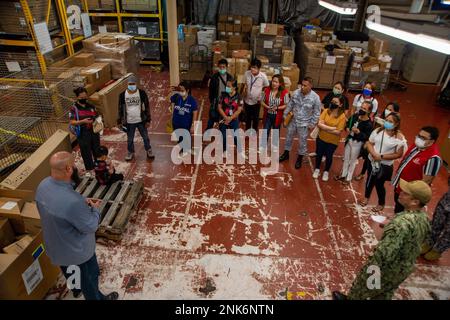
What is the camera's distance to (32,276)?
10.2ft

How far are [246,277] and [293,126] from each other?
10.2 ft

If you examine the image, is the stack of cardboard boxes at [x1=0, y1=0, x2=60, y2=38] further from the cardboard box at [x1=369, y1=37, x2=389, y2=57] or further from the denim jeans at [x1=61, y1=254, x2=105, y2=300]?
the cardboard box at [x1=369, y1=37, x2=389, y2=57]

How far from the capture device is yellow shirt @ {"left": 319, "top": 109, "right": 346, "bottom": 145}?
16.4 ft

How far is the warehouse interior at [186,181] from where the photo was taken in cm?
363

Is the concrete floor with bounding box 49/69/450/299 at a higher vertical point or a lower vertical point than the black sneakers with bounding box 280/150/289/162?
lower

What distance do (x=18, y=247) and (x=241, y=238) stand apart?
269 cm

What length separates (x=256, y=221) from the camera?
4684 millimetres

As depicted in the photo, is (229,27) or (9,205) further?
(229,27)

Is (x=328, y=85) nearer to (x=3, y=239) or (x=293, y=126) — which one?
(x=293, y=126)

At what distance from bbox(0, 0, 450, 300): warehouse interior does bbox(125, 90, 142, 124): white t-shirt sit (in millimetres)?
620

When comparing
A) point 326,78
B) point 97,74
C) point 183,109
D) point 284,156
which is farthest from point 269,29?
point 183,109

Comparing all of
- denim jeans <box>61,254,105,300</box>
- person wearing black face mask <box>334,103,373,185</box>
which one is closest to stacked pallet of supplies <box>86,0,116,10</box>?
person wearing black face mask <box>334,103,373,185</box>

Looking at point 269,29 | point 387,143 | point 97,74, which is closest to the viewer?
point 387,143

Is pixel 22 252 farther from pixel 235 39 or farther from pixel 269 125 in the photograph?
pixel 235 39
